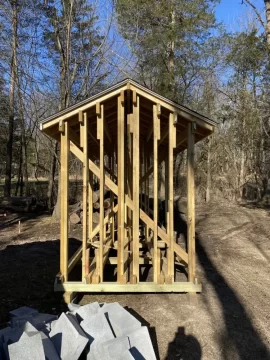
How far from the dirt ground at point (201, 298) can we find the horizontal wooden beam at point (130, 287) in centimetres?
13

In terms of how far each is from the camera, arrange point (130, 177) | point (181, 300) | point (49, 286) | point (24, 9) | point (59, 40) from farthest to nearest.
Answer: point (24, 9) → point (59, 40) → point (130, 177) → point (49, 286) → point (181, 300)

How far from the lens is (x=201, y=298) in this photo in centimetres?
516

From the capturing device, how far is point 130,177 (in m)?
7.91

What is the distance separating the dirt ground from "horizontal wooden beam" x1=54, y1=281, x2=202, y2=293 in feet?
0.42

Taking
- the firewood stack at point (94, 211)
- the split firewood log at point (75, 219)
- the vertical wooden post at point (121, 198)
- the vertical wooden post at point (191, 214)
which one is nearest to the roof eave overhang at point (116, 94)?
the vertical wooden post at point (121, 198)

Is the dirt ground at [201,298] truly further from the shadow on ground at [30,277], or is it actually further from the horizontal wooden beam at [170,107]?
the horizontal wooden beam at [170,107]

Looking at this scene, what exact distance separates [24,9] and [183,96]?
8665 millimetres

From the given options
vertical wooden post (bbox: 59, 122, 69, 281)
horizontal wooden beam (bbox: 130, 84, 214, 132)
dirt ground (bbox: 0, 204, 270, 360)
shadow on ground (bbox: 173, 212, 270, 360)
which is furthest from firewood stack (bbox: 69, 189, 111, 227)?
horizontal wooden beam (bbox: 130, 84, 214, 132)

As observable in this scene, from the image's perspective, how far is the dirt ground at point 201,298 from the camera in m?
3.88

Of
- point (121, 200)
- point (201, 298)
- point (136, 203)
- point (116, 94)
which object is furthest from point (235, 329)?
point (116, 94)

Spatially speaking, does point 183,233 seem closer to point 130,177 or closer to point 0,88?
point 130,177

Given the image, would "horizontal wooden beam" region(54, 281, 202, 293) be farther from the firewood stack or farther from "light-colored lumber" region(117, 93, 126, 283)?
the firewood stack

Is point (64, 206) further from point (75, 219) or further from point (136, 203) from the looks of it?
point (75, 219)

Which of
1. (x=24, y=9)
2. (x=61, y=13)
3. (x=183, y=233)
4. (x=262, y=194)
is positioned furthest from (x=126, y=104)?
(x=262, y=194)
